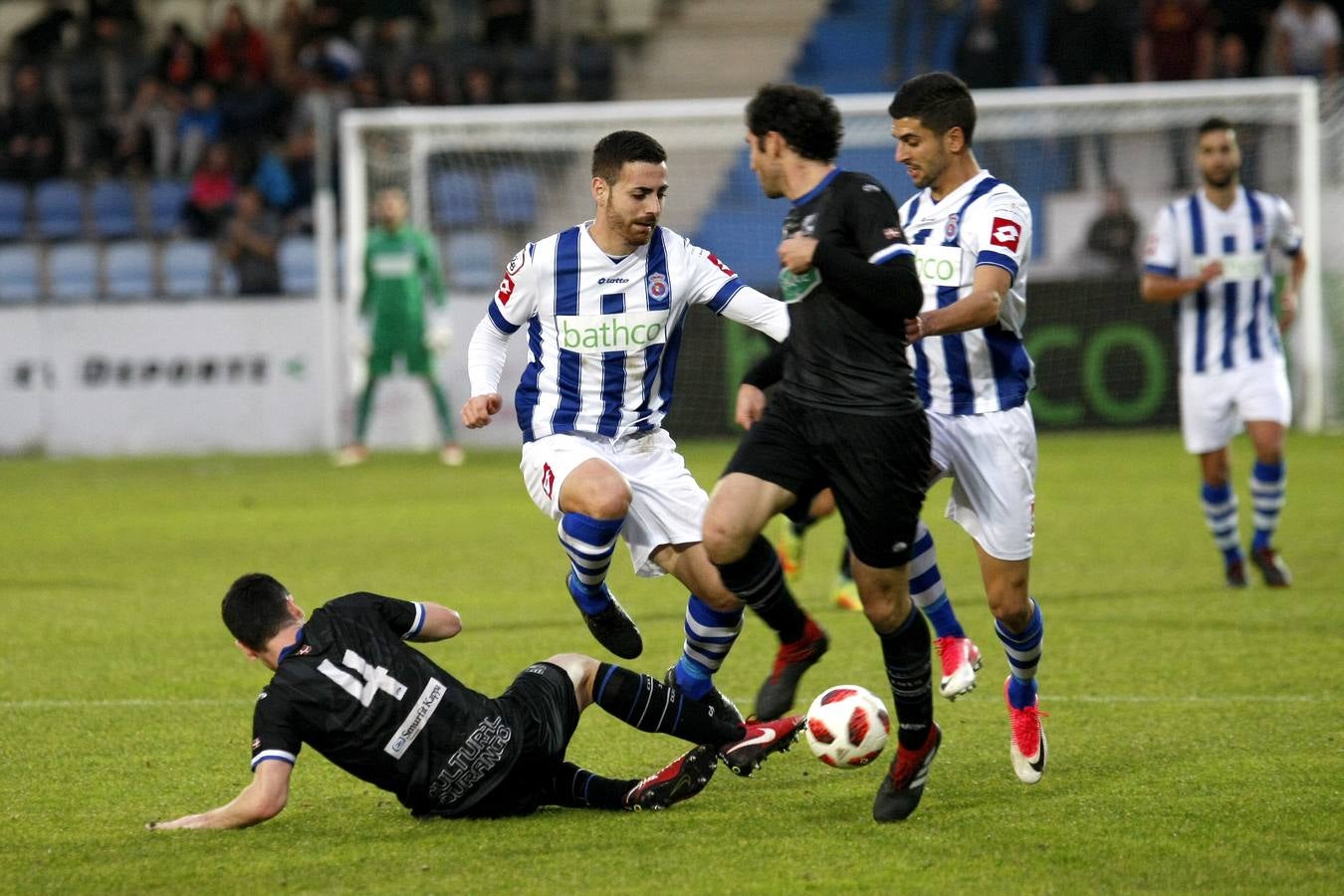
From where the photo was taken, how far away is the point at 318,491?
15164mm

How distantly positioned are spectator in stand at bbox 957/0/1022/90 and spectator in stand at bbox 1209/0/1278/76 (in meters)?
2.18

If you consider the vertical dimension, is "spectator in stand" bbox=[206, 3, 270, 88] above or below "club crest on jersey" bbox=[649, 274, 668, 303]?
above

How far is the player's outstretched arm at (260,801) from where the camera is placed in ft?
15.2

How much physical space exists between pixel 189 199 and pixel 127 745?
15540mm

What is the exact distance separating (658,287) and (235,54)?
17462mm

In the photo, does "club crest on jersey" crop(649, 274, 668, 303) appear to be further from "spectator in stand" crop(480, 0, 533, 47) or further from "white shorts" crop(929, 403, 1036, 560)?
"spectator in stand" crop(480, 0, 533, 47)

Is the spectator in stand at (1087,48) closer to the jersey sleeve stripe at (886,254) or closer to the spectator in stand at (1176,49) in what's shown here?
the spectator in stand at (1176,49)

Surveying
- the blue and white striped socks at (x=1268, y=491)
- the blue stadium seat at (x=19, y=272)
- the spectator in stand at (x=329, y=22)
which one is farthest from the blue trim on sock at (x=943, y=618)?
the spectator in stand at (x=329, y=22)

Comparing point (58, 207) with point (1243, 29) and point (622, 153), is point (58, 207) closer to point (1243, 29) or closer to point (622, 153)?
point (1243, 29)

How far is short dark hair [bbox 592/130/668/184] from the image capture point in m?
5.95

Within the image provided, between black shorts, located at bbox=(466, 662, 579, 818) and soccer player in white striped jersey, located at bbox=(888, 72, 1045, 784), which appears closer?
black shorts, located at bbox=(466, 662, 579, 818)

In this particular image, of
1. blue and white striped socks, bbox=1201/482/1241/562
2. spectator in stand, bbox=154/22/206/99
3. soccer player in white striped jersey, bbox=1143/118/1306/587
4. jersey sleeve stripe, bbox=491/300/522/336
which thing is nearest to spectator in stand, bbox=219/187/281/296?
spectator in stand, bbox=154/22/206/99

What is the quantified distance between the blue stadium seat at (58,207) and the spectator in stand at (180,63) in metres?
1.76

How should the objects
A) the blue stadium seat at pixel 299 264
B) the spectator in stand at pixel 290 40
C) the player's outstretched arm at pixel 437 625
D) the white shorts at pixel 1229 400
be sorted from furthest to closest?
1. the spectator in stand at pixel 290 40
2. the blue stadium seat at pixel 299 264
3. the white shorts at pixel 1229 400
4. the player's outstretched arm at pixel 437 625
